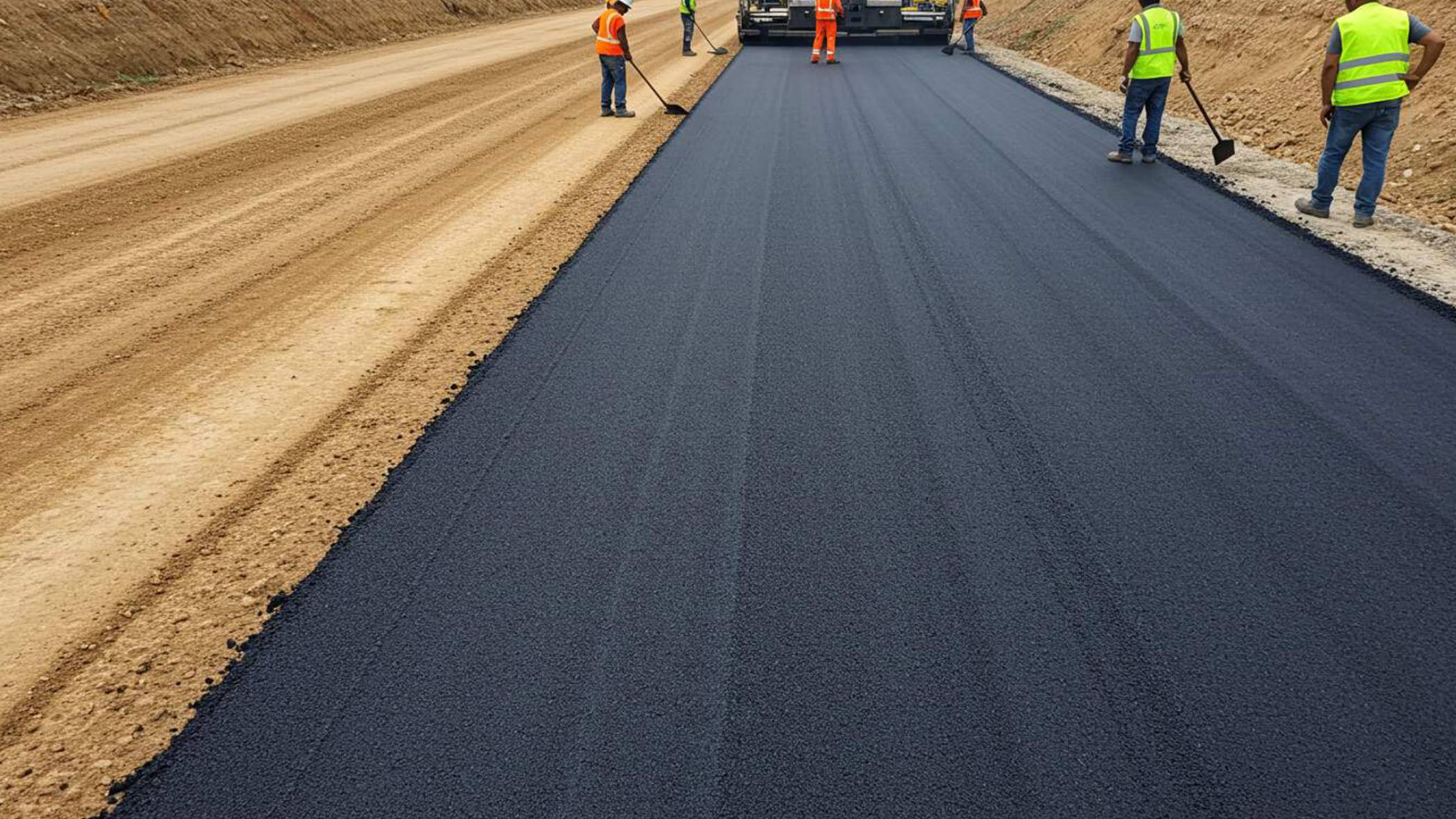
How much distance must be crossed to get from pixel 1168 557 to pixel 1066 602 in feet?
1.74

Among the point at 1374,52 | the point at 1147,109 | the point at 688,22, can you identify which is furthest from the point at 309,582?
the point at 688,22

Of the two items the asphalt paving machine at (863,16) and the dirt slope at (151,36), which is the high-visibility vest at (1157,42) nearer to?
the asphalt paving machine at (863,16)

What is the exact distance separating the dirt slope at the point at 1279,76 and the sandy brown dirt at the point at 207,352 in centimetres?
698

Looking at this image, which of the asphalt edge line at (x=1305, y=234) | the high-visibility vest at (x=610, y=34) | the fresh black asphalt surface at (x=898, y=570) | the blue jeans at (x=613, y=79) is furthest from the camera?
the blue jeans at (x=613, y=79)

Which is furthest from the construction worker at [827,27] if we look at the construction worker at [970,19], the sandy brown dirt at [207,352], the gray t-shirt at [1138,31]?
the gray t-shirt at [1138,31]

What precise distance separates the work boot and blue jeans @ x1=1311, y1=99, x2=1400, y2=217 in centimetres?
8

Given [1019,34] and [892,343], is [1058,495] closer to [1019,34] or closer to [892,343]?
[892,343]

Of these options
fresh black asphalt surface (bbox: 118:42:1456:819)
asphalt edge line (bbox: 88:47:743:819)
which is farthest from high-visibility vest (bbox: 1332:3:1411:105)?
asphalt edge line (bbox: 88:47:743:819)

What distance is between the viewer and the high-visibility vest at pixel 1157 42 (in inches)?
348

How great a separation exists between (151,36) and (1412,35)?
17606mm

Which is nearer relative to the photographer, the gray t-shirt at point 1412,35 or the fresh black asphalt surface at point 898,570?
the fresh black asphalt surface at point 898,570

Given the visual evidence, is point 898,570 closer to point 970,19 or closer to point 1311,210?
point 1311,210

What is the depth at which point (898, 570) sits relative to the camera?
324 cm

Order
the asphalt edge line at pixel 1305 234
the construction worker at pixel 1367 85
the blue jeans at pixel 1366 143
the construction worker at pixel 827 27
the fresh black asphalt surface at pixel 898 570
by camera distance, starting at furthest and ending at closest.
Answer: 1. the construction worker at pixel 827 27
2. the blue jeans at pixel 1366 143
3. the construction worker at pixel 1367 85
4. the asphalt edge line at pixel 1305 234
5. the fresh black asphalt surface at pixel 898 570
